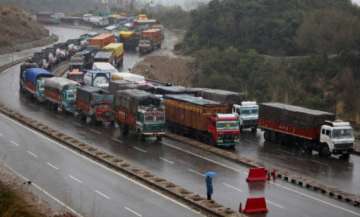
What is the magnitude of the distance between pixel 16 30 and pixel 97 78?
56.0m

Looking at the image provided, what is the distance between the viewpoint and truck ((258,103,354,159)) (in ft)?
116

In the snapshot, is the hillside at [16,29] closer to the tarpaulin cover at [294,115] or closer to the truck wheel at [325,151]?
the tarpaulin cover at [294,115]

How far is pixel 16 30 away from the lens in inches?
4227

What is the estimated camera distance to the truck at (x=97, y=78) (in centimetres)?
5516

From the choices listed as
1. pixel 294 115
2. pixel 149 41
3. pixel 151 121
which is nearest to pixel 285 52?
pixel 149 41

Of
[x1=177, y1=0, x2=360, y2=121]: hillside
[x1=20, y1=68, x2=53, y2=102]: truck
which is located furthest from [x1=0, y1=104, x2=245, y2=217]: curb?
[x1=177, y1=0, x2=360, y2=121]: hillside

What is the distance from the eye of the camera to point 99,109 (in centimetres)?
4425

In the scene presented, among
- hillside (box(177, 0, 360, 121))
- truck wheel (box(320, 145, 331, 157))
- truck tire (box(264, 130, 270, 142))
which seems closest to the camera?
truck wheel (box(320, 145, 331, 157))

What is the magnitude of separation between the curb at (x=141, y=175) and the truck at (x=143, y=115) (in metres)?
3.65

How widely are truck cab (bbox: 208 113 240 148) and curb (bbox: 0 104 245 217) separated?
6.48 meters

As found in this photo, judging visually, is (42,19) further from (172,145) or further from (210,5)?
(172,145)

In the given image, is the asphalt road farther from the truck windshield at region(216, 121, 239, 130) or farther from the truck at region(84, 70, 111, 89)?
the truck at region(84, 70, 111, 89)

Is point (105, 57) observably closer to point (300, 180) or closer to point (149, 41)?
point (149, 41)

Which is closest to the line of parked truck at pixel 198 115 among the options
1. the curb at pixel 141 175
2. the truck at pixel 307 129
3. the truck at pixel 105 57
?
the truck at pixel 307 129
